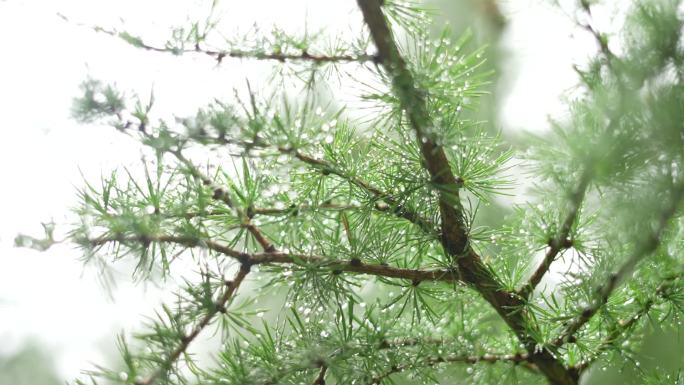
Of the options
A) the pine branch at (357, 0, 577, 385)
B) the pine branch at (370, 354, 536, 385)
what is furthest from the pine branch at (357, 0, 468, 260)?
the pine branch at (370, 354, 536, 385)

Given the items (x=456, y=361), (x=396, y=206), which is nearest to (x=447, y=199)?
(x=396, y=206)

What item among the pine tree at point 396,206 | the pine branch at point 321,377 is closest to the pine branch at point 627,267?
the pine tree at point 396,206

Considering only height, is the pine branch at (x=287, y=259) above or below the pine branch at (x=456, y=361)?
above

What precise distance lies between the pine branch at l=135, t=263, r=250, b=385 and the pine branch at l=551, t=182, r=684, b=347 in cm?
19

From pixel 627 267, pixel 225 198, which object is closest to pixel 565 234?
pixel 627 267

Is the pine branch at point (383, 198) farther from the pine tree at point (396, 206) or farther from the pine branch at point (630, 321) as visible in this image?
the pine branch at point (630, 321)

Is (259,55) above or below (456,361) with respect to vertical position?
above

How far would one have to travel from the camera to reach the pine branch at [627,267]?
347mm

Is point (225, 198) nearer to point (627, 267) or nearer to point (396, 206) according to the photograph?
point (396, 206)

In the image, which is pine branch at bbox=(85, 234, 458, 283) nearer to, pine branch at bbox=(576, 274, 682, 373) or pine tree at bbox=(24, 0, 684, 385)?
pine tree at bbox=(24, 0, 684, 385)

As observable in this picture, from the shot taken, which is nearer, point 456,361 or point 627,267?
point 627,267

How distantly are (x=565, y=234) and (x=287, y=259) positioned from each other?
0.15 metres

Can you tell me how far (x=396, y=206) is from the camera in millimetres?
444

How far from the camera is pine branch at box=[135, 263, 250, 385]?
412mm
